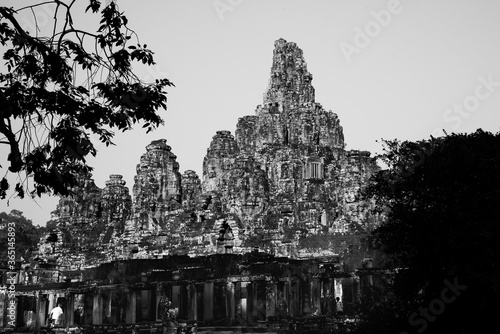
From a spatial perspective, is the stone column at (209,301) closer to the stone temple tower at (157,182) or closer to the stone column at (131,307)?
the stone column at (131,307)

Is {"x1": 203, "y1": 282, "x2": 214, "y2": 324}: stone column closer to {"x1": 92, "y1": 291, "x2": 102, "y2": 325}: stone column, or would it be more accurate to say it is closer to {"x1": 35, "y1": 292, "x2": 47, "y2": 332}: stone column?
{"x1": 92, "y1": 291, "x2": 102, "y2": 325}: stone column

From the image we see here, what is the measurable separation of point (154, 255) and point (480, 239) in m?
30.1

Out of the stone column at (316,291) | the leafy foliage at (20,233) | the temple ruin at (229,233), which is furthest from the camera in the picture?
the leafy foliage at (20,233)

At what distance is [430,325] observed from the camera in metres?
21.8

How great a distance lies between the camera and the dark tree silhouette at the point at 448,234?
20109 millimetres

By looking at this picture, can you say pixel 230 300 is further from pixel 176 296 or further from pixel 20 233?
pixel 20 233

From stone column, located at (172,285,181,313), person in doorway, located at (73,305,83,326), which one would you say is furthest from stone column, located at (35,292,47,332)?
stone column, located at (172,285,181,313)

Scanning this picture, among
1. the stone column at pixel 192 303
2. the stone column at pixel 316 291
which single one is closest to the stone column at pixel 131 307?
the stone column at pixel 192 303

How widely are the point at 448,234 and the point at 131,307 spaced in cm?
2520

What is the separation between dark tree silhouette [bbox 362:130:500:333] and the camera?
2011cm

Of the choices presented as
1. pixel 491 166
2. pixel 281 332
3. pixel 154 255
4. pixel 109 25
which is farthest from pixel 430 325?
pixel 154 255

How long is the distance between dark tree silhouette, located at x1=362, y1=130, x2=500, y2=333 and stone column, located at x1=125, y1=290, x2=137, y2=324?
1936 cm

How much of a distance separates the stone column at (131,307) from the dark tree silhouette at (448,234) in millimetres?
19358

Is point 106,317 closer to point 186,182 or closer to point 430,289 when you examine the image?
point 186,182
